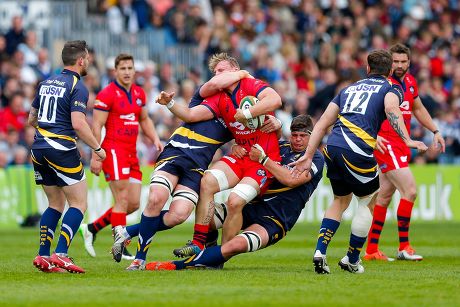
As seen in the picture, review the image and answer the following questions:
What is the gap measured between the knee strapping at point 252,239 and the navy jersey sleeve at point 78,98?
2.17 m

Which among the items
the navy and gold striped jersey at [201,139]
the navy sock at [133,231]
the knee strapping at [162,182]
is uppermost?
the navy and gold striped jersey at [201,139]

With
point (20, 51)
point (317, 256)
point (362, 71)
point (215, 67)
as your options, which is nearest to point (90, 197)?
point (20, 51)

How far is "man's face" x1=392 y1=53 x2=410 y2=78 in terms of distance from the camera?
13.9m

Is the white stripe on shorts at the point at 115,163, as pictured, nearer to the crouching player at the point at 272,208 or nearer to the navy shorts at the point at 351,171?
the crouching player at the point at 272,208

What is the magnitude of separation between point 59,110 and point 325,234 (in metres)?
3.11

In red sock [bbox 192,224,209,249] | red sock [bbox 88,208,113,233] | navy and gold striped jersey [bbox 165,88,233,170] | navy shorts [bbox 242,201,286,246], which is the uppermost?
navy and gold striped jersey [bbox 165,88,233,170]

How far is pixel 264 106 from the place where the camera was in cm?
1155

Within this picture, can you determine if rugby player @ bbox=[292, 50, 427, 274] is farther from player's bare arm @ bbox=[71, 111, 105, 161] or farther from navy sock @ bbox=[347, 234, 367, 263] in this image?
player's bare arm @ bbox=[71, 111, 105, 161]

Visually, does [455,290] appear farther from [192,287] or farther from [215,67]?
[215,67]

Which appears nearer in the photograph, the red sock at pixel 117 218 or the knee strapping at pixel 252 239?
the knee strapping at pixel 252 239

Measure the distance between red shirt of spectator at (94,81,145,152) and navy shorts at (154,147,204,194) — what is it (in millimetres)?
2768

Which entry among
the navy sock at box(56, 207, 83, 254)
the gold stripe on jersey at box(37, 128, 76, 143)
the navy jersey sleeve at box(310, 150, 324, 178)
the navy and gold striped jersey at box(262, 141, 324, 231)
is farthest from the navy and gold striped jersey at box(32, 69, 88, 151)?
the navy jersey sleeve at box(310, 150, 324, 178)

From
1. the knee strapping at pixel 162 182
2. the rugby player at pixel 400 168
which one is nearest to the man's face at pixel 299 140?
the knee strapping at pixel 162 182

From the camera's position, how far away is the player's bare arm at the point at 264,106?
11.5 metres
